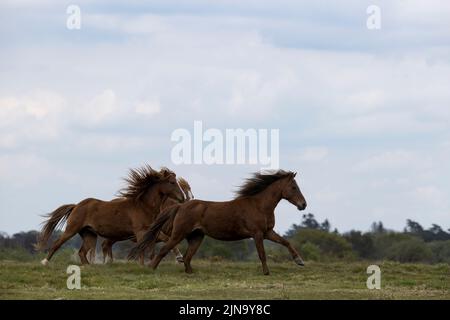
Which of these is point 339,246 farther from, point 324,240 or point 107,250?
point 107,250

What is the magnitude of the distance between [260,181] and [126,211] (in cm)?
264

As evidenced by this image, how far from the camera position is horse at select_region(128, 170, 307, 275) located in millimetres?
22641

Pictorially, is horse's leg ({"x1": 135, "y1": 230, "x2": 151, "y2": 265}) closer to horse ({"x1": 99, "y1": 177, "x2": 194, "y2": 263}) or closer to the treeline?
horse ({"x1": 99, "y1": 177, "x2": 194, "y2": 263})

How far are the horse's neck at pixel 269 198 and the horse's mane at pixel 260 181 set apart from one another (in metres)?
0.10

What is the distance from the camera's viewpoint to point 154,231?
22.9 meters

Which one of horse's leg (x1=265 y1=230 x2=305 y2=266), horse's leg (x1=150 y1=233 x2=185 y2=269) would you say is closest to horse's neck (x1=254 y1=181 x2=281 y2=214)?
horse's leg (x1=265 y1=230 x2=305 y2=266)

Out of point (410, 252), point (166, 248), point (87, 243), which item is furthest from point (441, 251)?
point (166, 248)

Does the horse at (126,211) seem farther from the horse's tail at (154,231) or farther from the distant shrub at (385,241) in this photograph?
the distant shrub at (385,241)

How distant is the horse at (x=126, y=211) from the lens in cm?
2369

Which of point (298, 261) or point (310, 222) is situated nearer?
point (298, 261)

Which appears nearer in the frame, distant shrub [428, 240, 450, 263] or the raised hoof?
the raised hoof

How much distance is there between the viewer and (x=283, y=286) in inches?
775
